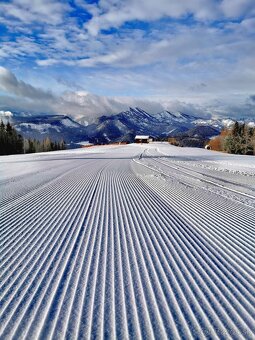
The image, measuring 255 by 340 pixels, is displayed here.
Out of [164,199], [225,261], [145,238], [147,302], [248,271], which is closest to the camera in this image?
[147,302]

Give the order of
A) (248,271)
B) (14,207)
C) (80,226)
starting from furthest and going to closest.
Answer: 1. (14,207)
2. (80,226)
3. (248,271)

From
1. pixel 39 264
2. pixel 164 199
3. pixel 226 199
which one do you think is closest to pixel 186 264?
pixel 39 264

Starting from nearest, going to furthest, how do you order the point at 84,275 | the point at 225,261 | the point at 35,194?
the point at 84,275 → the point at 225,261 → the point at 35,194

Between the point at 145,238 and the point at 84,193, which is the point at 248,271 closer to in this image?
the point at 145,238

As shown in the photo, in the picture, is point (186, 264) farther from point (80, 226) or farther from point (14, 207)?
point (14, 207)

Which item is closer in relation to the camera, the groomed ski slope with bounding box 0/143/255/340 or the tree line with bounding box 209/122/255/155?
the groomed ski slope with bounding box 0/143/255/340

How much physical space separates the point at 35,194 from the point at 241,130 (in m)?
65.3

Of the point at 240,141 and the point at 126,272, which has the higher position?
the point at 126,272

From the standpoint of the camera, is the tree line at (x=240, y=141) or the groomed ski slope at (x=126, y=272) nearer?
the groomed ski slope at (x=126, y=272)

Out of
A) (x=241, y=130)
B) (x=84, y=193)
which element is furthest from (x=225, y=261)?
(x=241, y=130)

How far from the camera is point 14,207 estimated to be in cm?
680

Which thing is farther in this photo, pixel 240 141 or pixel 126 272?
pixel 240 141

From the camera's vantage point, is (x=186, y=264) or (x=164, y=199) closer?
(x=186, y=264)

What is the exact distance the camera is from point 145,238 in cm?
470
